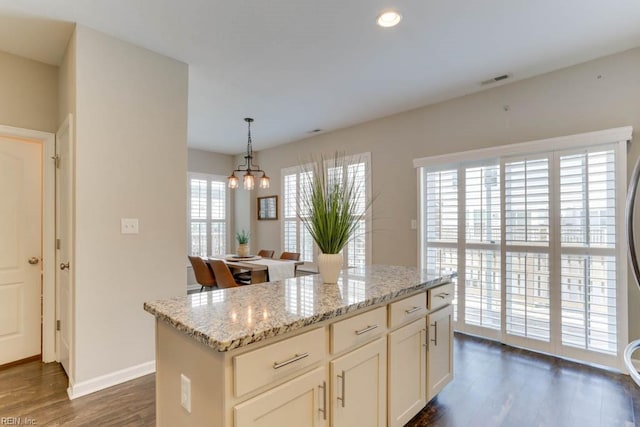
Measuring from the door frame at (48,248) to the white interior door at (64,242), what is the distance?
0.05 metres

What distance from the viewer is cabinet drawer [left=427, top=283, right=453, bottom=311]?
6.86ft

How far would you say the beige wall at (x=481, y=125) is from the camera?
2734 millimetres

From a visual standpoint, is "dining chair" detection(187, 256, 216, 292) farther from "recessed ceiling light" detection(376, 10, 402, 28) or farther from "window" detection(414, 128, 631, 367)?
"recessed ceiling light" detection(376, 10, 402, 28)

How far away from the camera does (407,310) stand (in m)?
1.86

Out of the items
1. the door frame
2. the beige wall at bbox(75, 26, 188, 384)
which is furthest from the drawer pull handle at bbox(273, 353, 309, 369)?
the door frame

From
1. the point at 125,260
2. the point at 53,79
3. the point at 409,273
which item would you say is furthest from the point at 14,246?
the point at 409,273

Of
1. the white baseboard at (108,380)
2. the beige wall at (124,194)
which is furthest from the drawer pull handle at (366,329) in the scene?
the white baseboard at (108,380)

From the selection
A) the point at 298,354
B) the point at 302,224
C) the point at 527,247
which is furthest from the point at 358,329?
the point at 302,224

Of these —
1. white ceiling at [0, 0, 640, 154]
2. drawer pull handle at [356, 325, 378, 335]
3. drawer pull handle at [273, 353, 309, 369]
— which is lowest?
drawer pull handle at [356, 325, 378, 335]

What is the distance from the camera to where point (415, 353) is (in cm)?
192

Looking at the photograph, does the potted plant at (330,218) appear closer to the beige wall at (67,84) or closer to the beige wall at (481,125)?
the beige wall at (67,84)

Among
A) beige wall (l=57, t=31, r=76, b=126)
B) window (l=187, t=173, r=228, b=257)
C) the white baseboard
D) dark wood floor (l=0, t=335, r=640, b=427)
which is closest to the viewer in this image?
dark wood floor (l=0, t=335, r=640, b=427)

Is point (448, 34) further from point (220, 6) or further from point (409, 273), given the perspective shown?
point (409, 273)

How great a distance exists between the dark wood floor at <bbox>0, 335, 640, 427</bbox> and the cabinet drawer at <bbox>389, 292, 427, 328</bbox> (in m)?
0.70
